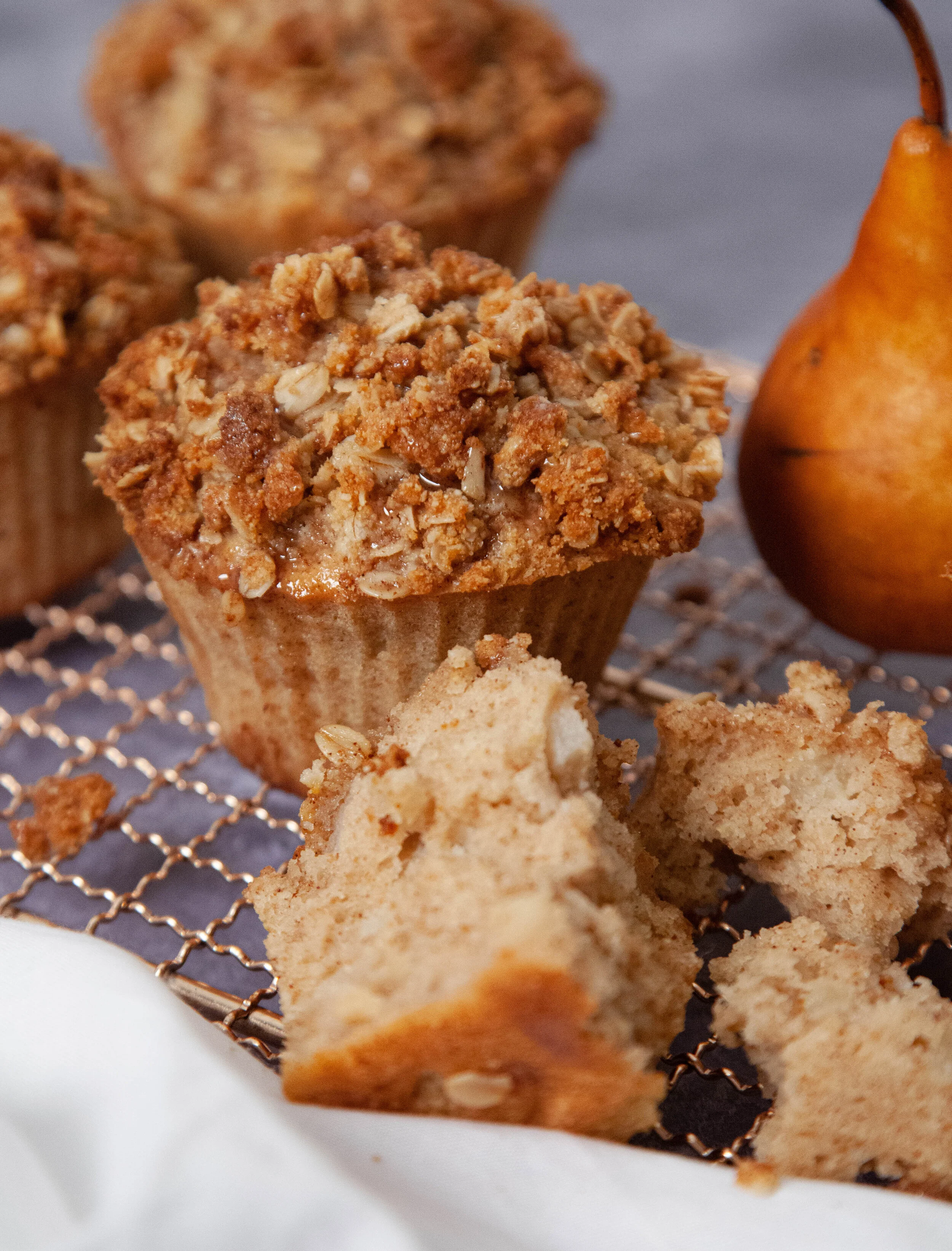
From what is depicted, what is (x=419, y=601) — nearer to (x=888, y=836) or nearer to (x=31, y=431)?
(x=888, y=836)

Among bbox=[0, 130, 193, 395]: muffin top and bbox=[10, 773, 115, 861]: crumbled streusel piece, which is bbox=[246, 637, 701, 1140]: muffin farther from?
bbox=[0, 130, 193, 395]: muffin top

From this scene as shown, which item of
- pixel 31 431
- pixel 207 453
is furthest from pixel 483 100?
pixel 207 453

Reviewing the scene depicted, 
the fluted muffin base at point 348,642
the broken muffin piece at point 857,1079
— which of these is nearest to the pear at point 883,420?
the fluted muffin base at point 348,642

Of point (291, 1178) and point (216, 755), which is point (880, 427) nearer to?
point (216, 755)

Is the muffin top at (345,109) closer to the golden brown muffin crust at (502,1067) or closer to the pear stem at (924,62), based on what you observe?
the pear stem at (924,62)

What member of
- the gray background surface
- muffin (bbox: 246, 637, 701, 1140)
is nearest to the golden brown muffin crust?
muffin (bbox: 246, 637, 701, 1140)

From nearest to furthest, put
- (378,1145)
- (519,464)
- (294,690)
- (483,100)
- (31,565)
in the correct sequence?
(378,1145) → (519,464) → (294,690) → (31,565) → (483,100)
